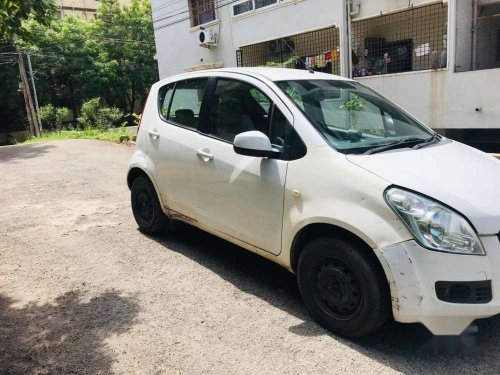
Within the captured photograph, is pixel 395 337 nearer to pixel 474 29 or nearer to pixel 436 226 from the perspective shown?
pixel 436 226

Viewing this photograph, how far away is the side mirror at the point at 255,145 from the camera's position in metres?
3.10

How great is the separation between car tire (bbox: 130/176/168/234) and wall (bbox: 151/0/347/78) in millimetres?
8523

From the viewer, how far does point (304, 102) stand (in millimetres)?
3350

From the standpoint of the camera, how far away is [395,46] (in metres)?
12.1

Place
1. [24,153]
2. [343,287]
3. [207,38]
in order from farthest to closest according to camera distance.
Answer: [207,38]
[24,153]
[343,287]

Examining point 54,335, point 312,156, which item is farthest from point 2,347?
point 312,156

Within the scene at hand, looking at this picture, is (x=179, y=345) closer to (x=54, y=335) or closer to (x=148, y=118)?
(x=54, y=335)

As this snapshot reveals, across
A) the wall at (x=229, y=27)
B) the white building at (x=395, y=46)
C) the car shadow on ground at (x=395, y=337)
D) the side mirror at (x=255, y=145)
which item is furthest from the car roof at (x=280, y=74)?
the wall at (x=229, y=27)

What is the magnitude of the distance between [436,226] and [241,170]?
1527mm

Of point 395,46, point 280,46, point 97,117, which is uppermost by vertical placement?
point 280,46

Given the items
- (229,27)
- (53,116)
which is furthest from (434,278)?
(53,116)

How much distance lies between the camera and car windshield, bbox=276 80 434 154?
10.2 feet

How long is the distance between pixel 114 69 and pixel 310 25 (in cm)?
2124

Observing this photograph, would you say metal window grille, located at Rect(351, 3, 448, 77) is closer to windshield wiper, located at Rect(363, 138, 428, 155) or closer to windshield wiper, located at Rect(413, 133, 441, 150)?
windshield wiper, located at Rect(413, 133, 441, 150)
